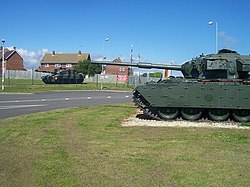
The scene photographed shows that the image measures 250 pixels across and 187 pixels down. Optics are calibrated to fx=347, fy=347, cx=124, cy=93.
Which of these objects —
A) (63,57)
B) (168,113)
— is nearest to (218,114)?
(168,113)

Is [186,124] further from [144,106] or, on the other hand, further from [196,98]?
[144,106]

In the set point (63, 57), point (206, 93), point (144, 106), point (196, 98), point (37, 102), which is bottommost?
point (37, 102)

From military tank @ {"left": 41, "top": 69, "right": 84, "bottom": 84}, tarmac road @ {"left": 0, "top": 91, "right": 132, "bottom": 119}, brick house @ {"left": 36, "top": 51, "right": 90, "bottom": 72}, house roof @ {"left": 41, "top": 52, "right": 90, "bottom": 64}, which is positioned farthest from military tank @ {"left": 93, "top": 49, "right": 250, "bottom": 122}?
house roof @ {"left": 41, "top": 52, "right": 90, "bottom": 64}

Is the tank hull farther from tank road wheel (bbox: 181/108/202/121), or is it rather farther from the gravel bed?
the gravel bed

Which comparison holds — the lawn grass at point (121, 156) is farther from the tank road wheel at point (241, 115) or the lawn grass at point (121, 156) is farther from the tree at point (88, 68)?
the tree at point (88, 68)

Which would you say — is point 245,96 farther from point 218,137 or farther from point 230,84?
point 218,137

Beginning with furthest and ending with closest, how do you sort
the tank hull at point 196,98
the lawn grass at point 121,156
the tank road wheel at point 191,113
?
the tank road wheel at point 191,113 → the tank hull at point 196,98 → the lawn grass at point 121,156

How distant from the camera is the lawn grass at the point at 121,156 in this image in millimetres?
5449

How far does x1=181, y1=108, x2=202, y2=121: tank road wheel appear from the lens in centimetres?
1333

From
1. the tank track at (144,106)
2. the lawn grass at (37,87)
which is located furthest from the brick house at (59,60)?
the tank track at (144,106)

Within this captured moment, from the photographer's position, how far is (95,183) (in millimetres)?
5246

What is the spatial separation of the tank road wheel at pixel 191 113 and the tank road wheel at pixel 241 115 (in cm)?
132

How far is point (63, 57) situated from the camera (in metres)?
97.2

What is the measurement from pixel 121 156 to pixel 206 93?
260 inches
